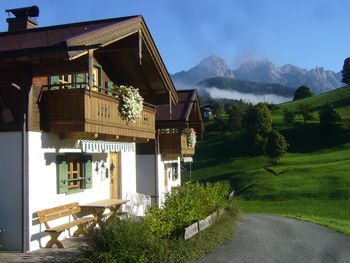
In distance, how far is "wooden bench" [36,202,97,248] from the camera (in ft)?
43.0

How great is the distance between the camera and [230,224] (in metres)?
17.1

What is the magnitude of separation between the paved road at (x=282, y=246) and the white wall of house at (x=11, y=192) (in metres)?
4.85

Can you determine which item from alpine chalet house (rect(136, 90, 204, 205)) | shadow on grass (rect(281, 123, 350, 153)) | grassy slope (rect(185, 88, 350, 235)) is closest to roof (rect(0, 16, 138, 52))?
grassy slope (rect(185, 88, 350, 235))

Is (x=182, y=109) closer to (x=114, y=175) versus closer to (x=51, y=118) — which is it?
(x=114, y=175)

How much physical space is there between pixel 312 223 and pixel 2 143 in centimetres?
1401

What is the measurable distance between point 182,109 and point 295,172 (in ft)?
94.3

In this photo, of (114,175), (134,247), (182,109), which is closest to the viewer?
(134,247)

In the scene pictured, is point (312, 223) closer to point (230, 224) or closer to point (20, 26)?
point (230, 224)

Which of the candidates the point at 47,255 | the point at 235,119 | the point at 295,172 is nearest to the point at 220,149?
the point at 235,119

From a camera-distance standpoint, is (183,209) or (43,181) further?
(183,209)

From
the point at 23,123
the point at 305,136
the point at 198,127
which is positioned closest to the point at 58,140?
the point at 23,123

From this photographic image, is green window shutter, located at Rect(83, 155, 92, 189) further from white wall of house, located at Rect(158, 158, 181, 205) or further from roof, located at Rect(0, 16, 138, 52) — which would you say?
white wall of house, located at Rect(158, 158, 181, 205)

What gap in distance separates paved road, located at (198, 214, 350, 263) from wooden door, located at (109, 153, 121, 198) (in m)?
4.97

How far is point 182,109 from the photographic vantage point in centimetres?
2953
